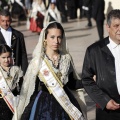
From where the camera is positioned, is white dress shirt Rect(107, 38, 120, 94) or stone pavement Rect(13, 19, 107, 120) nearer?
white dress shirt Rect(107, 38, 120, 94)

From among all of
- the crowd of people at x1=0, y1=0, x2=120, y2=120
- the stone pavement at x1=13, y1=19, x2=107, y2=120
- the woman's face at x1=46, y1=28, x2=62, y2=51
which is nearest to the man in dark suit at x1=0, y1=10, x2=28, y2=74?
the crowd of people at x1=0, y1=0, x2=120, y2=120

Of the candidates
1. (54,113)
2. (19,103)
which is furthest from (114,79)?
(19,103)

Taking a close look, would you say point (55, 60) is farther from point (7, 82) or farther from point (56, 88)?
point (7, 82)

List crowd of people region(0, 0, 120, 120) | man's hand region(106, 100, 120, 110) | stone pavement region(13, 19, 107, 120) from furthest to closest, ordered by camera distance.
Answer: stone pavement region(13, 19, 107, 120) → crowd of people region(0, 0, 120, 120) → man's hand region(106, 100, 120, 110)

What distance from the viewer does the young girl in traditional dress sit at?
4745 millimetres

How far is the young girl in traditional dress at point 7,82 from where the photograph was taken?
474 cm

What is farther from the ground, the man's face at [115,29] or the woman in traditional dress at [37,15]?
the man's face at [115,29]

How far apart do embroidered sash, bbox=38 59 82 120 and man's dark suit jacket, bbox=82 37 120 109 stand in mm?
638

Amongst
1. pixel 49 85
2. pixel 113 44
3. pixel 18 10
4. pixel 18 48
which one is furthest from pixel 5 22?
pixel 18 10

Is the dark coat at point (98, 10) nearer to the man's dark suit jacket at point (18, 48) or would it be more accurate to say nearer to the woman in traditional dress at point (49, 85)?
the man's dark suit jacket at point (18, 48)

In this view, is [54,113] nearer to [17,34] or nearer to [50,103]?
[50,103]

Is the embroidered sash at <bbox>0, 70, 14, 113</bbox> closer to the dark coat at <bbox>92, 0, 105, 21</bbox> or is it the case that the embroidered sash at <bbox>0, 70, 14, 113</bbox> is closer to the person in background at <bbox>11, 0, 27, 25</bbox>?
the dark coat at <bbox>92, 0, 105, 21</bbox>

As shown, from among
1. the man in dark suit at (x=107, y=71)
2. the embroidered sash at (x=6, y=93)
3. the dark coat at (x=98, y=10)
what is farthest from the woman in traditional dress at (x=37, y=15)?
the man in dark suit at (x=107, y=71)

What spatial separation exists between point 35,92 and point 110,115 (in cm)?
94
